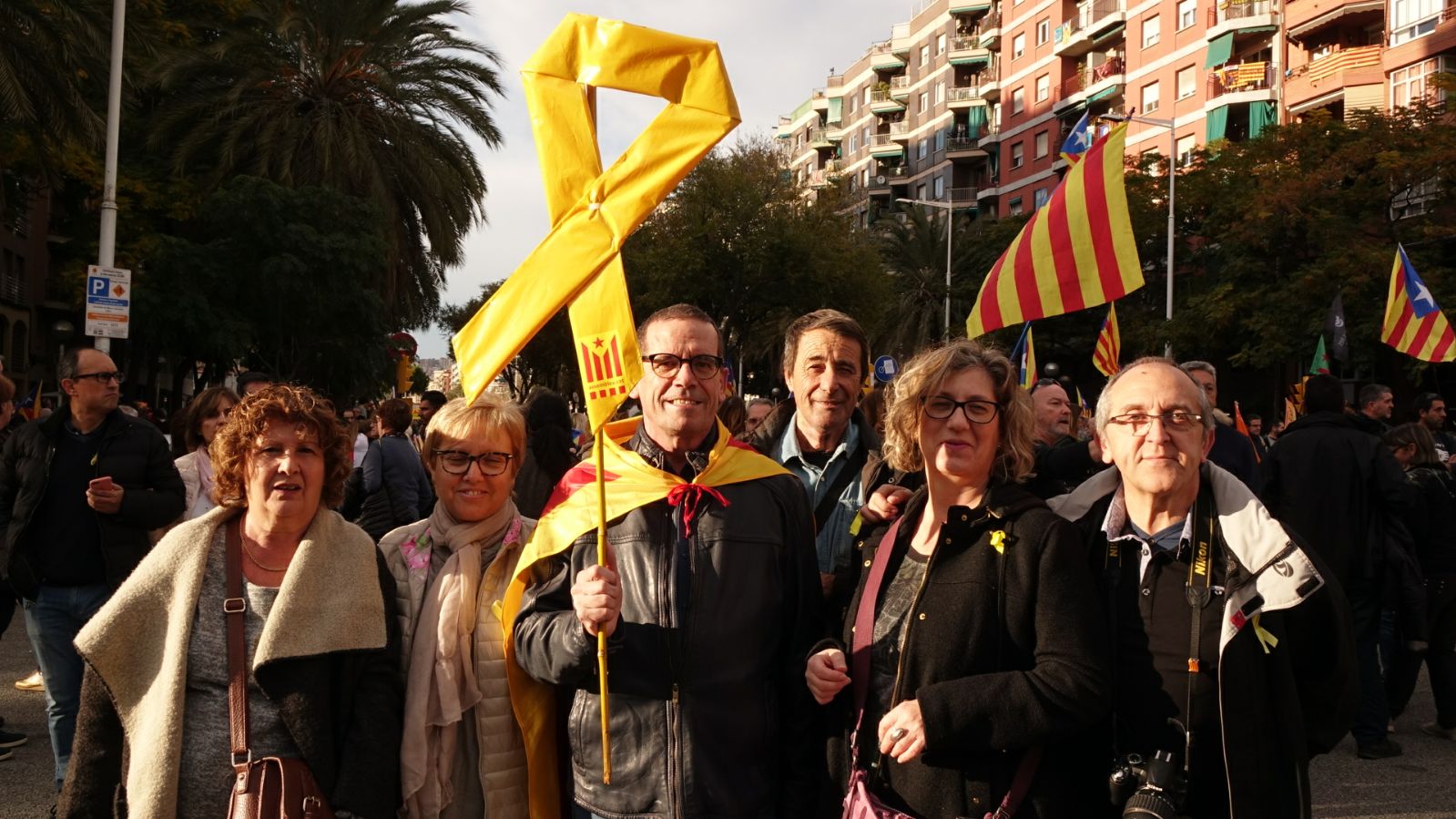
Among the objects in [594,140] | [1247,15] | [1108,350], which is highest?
[1247,15]

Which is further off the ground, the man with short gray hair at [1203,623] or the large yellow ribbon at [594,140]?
the large yellow ribbon at [594,140]

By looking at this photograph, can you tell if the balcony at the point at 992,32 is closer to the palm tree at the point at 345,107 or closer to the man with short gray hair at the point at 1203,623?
the palm tree at the point at 345,107

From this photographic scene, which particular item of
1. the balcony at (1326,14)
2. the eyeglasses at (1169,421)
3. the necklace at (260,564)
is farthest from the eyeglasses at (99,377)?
the balcony at (1326,14)

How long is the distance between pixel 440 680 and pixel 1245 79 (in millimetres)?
42047

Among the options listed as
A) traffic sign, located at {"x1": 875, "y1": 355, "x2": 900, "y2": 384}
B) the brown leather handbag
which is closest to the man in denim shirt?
the brown leather handbag

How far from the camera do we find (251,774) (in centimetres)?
281

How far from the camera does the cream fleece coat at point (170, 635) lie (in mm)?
2801

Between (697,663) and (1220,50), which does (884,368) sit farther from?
(697,663)

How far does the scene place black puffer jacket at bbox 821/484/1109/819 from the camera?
102 inches

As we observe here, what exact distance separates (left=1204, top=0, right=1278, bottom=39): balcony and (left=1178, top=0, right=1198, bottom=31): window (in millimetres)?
2328

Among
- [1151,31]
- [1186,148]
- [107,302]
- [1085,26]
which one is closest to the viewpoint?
[107,302]

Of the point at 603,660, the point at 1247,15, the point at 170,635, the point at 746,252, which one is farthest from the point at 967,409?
the point at 1247,15

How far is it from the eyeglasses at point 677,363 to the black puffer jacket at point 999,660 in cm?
Result: 80

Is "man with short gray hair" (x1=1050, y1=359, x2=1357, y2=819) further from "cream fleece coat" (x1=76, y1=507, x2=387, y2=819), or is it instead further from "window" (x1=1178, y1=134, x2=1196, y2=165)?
"window" (x1=1178, y1=134, x2=1196, y2=165)
